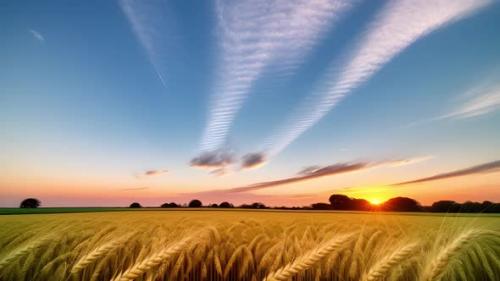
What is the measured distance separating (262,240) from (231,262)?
63cm

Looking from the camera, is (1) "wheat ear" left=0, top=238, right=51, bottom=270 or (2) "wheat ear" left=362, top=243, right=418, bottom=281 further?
(1) "wheat ear" left=0, top=238, right=51, bottom=270

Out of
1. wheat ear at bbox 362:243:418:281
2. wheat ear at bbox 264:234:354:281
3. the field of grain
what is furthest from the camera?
the field of grain

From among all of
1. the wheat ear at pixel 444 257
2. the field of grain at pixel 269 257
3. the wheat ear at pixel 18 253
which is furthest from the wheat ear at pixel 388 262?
the wheat ear at pixel 18 253

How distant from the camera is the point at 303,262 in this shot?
2.56m

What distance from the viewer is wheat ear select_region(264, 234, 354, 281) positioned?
92.4 inches

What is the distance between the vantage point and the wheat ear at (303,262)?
235 cm

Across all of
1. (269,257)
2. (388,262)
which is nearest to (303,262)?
(388,262)

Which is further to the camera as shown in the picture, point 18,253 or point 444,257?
point 18,253

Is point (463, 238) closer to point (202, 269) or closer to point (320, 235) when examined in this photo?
point (320, 235)

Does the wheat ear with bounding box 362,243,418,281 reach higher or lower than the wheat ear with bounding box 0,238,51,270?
lower

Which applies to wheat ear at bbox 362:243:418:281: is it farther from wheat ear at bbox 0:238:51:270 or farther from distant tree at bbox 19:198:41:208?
distant tree at bbox 19:198:41:208

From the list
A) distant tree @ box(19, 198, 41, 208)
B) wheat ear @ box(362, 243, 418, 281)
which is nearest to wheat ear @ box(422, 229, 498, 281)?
wheat ear @ box(362, 243, 418, 281)

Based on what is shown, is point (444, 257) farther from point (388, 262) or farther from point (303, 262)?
point (303, 262)

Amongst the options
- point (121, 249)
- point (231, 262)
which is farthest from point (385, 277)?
point (121, 249)
